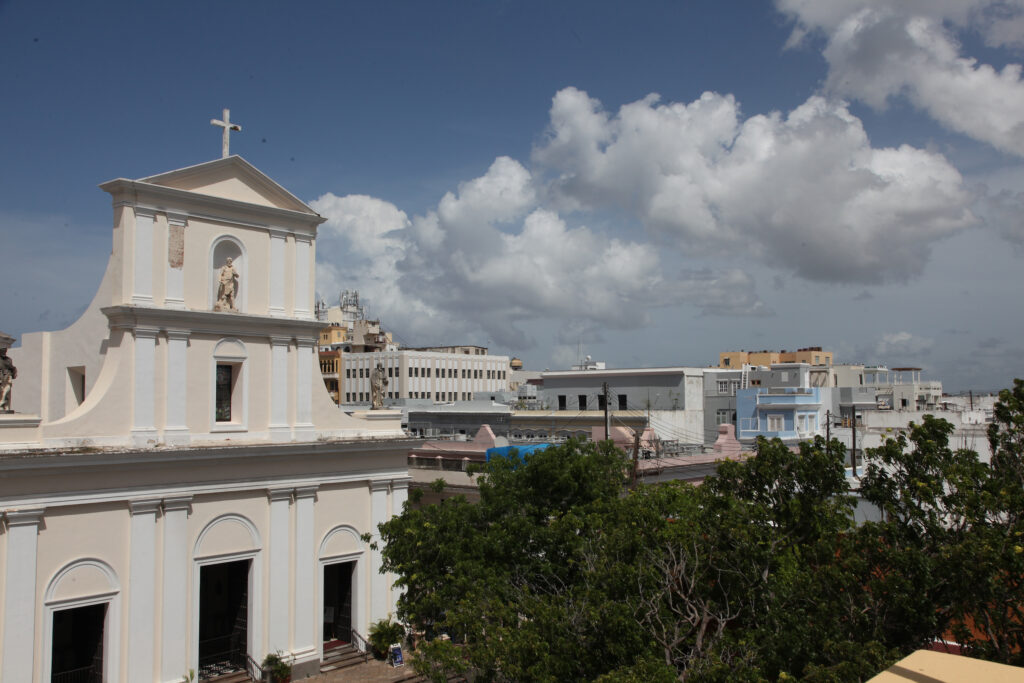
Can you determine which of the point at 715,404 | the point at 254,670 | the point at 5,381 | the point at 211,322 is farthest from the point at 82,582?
the point at 715,404

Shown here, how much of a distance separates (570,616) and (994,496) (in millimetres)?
7195

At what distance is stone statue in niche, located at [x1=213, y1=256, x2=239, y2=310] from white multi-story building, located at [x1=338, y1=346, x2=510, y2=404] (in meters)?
57.6

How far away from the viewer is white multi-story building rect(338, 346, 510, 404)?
8788 cm

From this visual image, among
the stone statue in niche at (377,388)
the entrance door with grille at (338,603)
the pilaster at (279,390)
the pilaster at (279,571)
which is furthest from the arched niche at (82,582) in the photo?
the stone statue in niche at (377,388)

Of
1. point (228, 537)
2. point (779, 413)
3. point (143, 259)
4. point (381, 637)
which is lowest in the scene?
point (381, 637)

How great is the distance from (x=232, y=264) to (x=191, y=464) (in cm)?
612

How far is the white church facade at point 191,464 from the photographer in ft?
69.2

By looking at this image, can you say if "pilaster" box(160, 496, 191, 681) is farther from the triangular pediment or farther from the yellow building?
the yellow building

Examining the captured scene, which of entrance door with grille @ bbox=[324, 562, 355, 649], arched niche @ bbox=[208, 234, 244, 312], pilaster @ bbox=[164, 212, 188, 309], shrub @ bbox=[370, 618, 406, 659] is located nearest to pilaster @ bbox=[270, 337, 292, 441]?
arched niche @ bbox=[208, 234, 244, 312]

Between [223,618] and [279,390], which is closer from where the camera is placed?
[279,390]

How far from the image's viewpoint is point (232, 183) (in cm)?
2577

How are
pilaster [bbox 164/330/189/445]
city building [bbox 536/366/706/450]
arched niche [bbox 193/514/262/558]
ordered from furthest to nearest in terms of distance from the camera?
city building [bbox 536/366/706/450] → arched niche [bbox 193/514/262/558] → pilaster [bbox 164/330/189/445]

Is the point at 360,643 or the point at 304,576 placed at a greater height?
the point at 304,576

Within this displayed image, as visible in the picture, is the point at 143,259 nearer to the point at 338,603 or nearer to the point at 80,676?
the point at 80,676
